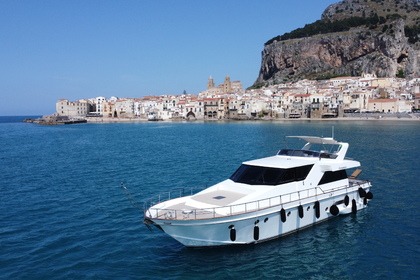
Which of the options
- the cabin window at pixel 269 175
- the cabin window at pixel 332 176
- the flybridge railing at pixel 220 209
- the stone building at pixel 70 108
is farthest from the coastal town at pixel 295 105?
the flybridge railing at pixel 220 209

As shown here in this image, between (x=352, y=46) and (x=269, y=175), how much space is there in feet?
493

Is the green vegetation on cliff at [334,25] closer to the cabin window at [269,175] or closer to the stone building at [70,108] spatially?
the stone building at [70,108]

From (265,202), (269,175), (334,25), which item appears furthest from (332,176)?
(334,25)

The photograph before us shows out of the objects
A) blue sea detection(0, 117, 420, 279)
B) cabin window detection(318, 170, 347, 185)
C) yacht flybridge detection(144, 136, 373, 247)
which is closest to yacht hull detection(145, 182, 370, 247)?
yacht flybridge detection(144, 136, 373, 247)

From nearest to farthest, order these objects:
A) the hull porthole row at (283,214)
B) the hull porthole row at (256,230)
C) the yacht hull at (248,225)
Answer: the yacht hull at (248,225)
the hull porthole row at (256,230)
the hull porthole row at (283,214)

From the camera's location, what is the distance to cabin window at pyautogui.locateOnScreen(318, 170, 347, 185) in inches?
624

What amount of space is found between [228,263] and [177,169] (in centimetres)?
1783

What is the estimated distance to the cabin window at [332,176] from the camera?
624 inches

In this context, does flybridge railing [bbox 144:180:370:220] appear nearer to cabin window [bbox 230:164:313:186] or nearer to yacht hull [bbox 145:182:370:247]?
yacht hull [bbox 145:182:370:247]

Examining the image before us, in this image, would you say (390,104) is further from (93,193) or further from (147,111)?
(93,193)

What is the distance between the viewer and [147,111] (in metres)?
134

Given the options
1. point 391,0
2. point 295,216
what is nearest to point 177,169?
point 295,216

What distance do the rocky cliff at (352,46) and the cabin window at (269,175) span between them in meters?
139

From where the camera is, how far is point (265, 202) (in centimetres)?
1338
